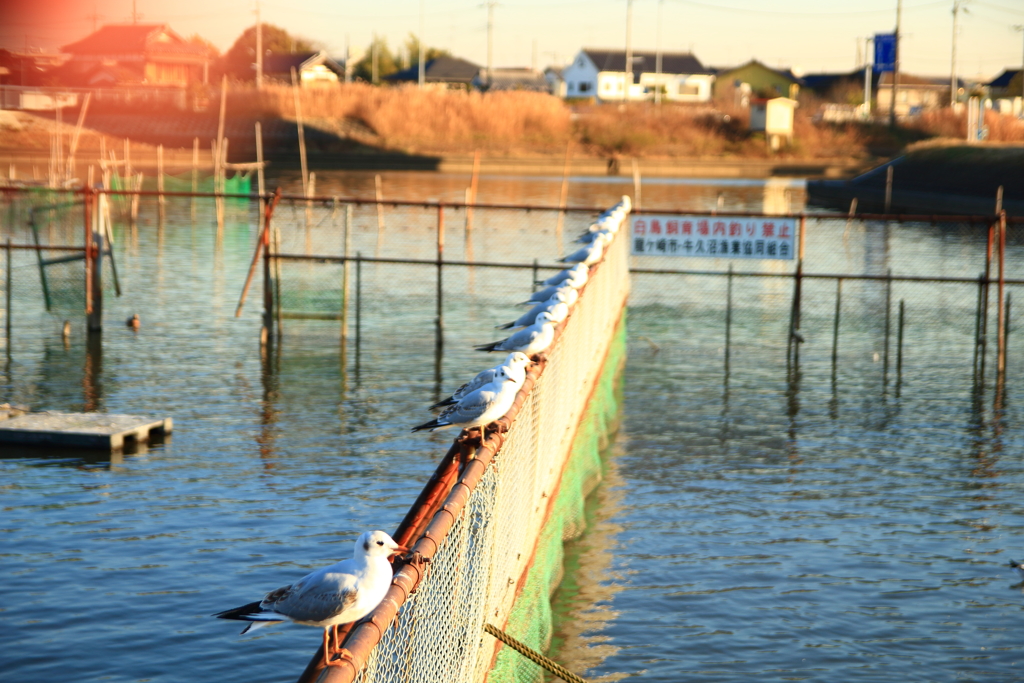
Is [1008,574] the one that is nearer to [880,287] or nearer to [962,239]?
[880,287]

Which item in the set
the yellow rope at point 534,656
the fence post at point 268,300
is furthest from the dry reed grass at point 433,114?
the yellow rope at point 534,656

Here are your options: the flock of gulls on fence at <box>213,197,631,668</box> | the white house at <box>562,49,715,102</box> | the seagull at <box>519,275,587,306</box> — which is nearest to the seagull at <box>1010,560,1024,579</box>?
the seagull at <box>519,275,587,306</box>

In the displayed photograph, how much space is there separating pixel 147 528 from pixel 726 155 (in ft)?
271

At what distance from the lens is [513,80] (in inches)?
5094

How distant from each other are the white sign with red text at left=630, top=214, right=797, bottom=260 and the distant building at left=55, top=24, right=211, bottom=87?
8218 centimetres

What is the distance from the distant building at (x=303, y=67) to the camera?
108 metres

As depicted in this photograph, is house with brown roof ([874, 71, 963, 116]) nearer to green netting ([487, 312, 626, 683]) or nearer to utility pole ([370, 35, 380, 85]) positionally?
utility pole ([370, 35, 380, 85])

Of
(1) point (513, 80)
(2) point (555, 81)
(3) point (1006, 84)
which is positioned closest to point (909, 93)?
(3) point (1006, 84)

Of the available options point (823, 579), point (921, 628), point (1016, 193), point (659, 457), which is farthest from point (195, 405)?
point (1016, 193)

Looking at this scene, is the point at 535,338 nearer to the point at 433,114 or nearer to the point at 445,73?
the point at 433,114

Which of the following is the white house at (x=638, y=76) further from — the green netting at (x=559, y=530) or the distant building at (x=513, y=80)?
the green netting at (x=559, y=530)

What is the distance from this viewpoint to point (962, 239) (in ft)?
147

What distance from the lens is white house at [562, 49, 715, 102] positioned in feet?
417

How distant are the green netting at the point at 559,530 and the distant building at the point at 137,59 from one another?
8596 centimetres
